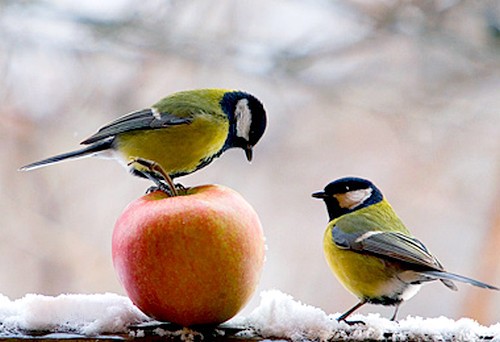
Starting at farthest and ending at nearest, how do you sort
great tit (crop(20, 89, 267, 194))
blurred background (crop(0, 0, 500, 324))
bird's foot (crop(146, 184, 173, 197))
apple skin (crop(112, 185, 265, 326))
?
blurred background (crop(0, 0, 500, 324)) → great tit (crop(20, 89, 267, 194)) → bird's foot (crop(146, 184, 173, 197)) → apple skin (crop(112, 185, 265, 326))

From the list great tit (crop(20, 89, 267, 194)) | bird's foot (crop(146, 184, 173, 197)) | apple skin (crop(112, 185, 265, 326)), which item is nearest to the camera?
apple skin (crop(112, 185, 265, 326))

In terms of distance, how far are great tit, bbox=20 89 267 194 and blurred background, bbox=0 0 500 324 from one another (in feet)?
2.71

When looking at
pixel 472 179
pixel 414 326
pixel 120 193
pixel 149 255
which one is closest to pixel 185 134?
pixel 149 255

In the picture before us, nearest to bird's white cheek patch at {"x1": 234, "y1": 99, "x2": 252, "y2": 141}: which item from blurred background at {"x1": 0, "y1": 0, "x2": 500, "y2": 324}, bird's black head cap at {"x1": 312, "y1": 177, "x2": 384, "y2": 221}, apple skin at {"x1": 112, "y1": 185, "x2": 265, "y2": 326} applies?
bird's black head cap at {"x1": 312, "y1": 177, "x2": 384, "y2": 221}

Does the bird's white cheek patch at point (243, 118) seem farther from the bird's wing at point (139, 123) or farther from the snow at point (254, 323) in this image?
the snow at point (254, 323)

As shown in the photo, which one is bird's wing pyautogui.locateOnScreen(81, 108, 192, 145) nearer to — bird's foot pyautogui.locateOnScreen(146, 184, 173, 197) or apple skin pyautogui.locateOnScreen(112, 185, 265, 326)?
bird's foot pyautogui.locateOnScreen(146, 184, 173, 197)

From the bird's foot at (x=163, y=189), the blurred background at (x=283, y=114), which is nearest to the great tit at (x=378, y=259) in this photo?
the bird's foot at (x=163, y=189)

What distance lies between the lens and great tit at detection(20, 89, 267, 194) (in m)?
1.11

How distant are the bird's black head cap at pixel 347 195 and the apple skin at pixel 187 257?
323 mm

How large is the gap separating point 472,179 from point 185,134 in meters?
1.29

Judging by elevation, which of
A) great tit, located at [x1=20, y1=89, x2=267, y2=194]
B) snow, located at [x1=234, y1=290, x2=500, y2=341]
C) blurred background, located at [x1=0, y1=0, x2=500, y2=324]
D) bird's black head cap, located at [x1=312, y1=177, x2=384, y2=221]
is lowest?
snow, located at [x1=234, y1=290, x2=500, y2=341]

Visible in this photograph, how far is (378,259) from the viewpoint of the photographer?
1060 millimetres

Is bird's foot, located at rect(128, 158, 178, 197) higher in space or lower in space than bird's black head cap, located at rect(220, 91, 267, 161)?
lower

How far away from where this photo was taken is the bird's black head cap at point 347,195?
1.21m
